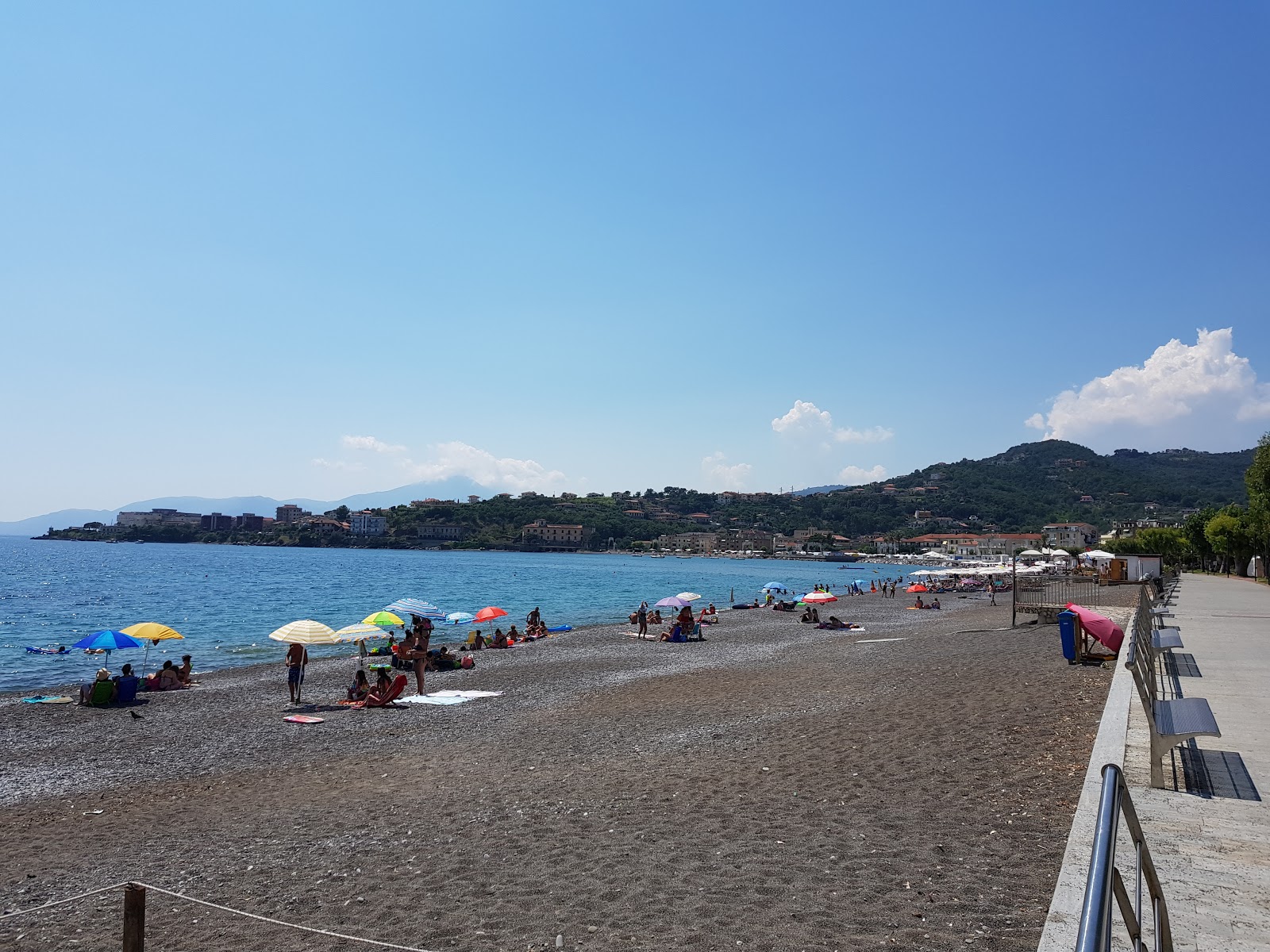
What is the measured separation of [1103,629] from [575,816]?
544 inches

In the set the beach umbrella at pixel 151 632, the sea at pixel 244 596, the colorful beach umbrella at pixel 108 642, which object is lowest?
the sea at pixel 244 596

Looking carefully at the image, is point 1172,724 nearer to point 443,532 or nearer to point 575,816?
point 575,816

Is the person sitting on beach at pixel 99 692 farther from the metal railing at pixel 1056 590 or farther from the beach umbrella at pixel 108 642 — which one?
the metal railing at pixel 1056 590

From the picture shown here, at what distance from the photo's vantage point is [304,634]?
17.4 m

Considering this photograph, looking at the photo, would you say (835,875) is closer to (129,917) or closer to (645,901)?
(645,901)

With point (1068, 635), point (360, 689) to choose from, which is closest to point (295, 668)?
point (360, 689)

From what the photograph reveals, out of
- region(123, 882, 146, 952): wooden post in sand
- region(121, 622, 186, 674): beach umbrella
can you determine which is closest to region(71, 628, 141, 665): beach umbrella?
region(121, 622, 186, 674): beach umbrella

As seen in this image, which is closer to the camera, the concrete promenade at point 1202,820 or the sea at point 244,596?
the concrete promenade at point 1202,820

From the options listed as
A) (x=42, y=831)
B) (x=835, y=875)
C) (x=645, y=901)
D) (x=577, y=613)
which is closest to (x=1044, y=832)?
(x=835, y=875)

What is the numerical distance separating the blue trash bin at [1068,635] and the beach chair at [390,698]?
14422mm

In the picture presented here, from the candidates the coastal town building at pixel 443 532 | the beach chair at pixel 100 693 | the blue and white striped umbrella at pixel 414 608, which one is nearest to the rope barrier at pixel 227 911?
the beach chair at pixel 100 693

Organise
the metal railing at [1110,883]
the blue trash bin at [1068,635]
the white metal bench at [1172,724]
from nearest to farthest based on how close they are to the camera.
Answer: the metal railing at [1110,883], the white metal bench at [1172,724], the blue trash bin at [1068,635]

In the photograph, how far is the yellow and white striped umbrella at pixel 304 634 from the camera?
17219mm

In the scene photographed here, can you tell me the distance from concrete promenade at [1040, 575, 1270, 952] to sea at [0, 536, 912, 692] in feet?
79.8
